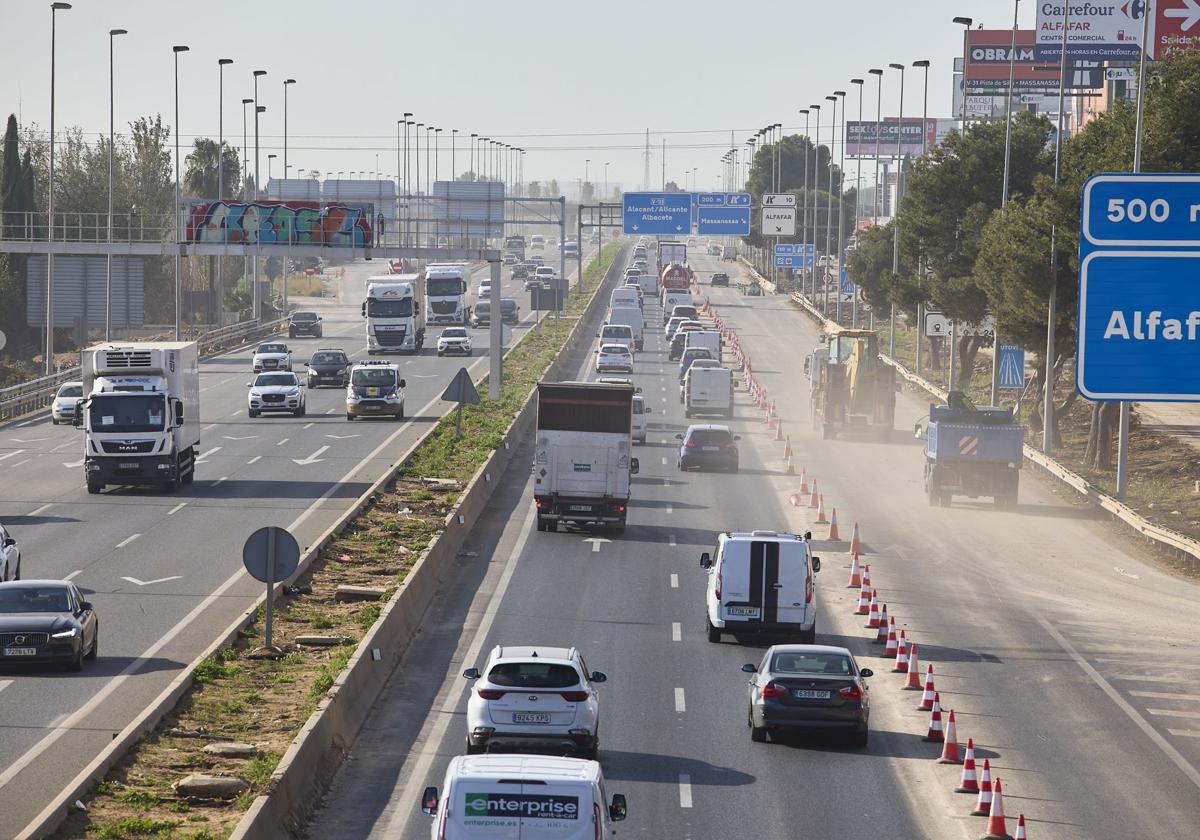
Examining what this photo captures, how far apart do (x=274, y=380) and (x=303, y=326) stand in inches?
1741

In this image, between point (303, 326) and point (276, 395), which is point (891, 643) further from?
point (303, 326)

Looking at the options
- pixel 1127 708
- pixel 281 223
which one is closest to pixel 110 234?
pixel 281 223

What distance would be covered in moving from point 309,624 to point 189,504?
16356 millimetres

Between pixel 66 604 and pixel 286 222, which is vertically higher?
pixel 286 222

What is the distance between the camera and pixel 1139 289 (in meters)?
14.9

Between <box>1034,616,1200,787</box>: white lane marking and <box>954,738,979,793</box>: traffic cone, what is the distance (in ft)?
9.44

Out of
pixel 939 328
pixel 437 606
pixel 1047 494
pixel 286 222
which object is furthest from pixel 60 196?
pixel 437 606

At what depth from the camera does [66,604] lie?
25953 mm

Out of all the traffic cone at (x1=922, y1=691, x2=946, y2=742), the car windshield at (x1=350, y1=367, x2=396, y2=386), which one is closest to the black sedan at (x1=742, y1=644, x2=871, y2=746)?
the traffic cone at (x1=922, y1=691, x2=946, y2=742)

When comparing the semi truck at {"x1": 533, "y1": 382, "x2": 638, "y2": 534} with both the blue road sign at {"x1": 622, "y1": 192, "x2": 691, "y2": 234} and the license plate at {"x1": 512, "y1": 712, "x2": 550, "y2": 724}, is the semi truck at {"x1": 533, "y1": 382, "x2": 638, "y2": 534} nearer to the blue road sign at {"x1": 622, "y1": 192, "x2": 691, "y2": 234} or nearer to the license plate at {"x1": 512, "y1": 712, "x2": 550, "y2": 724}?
the license plate at {"x1": 512, "y1": 712, "x2": 550, "y2": 724}

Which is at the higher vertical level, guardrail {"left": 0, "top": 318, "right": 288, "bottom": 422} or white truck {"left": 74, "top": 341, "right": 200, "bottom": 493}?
white truck {"left": 74, "top": 341, "right": 200, "bottom": 493}

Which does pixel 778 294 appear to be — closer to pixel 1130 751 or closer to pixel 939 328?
pixel 939 328

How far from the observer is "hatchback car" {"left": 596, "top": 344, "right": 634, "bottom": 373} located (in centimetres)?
8388

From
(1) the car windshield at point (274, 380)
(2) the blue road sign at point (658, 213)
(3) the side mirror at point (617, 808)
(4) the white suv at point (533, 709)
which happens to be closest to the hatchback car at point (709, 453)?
(1) the car windshield at point (274, 380)
